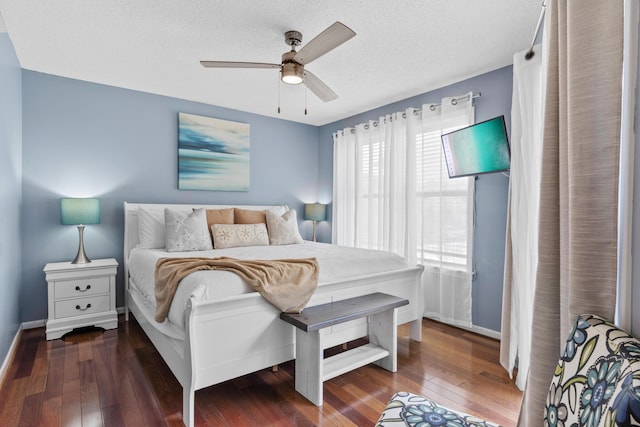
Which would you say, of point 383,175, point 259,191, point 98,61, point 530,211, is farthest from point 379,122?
point 98,61

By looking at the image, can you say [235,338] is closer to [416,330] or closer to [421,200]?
[416,330]

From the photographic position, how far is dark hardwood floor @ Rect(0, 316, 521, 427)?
1.94 meters

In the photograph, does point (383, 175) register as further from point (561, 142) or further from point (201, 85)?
point (561, 142)

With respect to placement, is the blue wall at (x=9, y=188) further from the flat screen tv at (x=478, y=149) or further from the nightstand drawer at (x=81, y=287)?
the flat screen tv at (x=478, y=149)

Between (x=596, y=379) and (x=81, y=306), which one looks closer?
(x=596, y=379)

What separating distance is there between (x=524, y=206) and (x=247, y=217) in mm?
2788

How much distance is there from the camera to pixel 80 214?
323 centimetres

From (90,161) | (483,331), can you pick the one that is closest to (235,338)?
(483,331)

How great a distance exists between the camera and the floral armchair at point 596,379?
2.27ft

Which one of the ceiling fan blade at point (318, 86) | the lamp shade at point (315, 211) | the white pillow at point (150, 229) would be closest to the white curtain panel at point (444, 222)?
the ceiling fan blade at point (318, 86)

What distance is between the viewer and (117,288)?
3730 mm

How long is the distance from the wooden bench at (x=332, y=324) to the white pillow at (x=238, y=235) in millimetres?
1498

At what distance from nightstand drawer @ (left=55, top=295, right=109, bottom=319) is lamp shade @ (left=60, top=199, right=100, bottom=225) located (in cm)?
74

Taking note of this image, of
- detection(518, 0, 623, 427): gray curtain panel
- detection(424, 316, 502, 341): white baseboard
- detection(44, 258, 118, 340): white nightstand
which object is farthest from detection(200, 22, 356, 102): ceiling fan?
detection(424, 316, 502, 341): white baseboard
